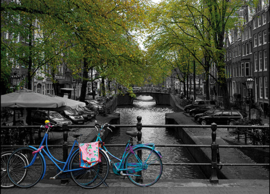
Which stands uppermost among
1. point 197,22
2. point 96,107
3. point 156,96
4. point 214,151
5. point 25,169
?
point 197,22

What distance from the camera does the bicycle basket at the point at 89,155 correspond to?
4980 mm

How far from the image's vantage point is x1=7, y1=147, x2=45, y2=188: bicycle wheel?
193 inches

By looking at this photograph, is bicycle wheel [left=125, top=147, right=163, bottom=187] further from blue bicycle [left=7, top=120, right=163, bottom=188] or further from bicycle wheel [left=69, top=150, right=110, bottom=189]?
bicycle wheel [left=69, top=150, right=110, bottom=189]

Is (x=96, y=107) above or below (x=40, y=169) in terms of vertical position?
above

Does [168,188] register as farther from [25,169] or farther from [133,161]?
[25,169]

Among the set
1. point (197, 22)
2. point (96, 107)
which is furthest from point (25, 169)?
point (96, 107)

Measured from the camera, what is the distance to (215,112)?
21.4 metres

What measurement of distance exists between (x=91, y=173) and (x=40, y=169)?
0.90m

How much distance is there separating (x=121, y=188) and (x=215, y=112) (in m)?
17.7

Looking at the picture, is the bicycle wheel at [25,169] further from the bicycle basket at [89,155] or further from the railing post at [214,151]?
the railing post at [214,151]

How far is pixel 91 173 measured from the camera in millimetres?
5051

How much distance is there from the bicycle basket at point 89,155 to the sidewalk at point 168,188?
17.1 inches

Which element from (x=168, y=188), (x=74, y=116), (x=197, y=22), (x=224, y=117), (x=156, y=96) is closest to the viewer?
(x=168, y=188)

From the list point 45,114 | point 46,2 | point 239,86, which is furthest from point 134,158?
point 239,86
